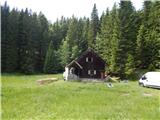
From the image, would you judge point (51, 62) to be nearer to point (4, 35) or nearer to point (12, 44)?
point (12, 44)

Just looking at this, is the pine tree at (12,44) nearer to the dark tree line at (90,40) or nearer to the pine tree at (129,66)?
the dark tree line at (90,40)

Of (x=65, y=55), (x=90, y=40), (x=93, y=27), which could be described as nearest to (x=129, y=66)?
(x=90, y=40)

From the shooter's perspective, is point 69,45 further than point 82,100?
Yes

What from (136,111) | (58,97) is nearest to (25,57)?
(58,97)

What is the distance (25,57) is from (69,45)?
654 inches

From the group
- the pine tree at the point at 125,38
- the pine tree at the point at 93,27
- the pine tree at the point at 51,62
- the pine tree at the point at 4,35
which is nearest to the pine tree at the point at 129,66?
the pine tree at the point at 125,38

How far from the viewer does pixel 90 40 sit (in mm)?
100938

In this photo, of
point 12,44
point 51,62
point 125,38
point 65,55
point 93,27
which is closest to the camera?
point 125,38

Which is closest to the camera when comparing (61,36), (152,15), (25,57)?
(152,15)

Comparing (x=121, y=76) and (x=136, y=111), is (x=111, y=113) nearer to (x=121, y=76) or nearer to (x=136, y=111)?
(x=136, y=111)

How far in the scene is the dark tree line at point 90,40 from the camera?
72.2m

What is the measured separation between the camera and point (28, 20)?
10569cm

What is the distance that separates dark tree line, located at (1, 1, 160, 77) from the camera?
237ft

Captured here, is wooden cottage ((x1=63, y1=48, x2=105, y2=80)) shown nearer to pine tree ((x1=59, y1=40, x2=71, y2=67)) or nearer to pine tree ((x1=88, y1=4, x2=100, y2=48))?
pine tree ((x1=88, y1=4, x2=100, y2=48))
